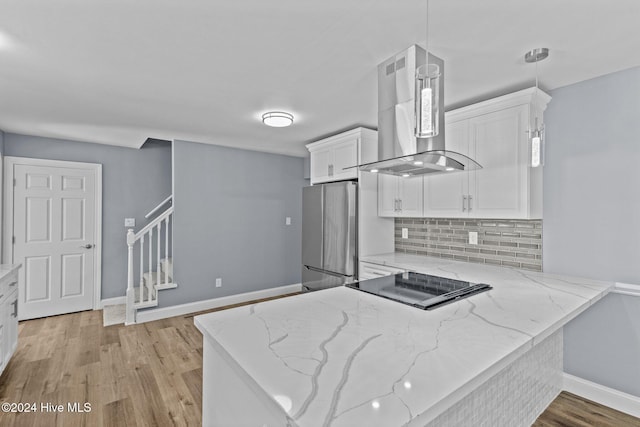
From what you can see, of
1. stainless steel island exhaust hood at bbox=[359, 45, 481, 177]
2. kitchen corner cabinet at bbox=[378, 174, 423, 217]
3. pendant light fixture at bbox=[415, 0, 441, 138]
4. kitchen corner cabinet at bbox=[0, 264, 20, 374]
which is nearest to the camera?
pendant light fixture at bbox=[415, 0, 441, 138]

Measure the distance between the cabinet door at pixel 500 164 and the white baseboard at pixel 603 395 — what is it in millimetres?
1296

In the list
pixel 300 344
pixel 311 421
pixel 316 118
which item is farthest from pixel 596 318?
pixel 316 118

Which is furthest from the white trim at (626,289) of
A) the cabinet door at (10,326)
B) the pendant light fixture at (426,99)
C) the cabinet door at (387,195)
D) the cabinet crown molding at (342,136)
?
the cabinet door at (10,326)

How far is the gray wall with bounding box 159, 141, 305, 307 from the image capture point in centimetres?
416

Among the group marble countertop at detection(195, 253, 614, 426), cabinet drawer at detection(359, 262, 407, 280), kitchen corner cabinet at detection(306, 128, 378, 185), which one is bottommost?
cabinet drawer at detection(359, 262, 407, 280)

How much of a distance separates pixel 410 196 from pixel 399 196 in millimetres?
154

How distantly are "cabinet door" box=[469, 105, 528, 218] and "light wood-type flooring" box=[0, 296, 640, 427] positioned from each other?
146 cm

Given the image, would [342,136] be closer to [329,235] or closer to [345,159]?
[345,159]

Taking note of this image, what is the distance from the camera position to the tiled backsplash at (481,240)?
2.57 m

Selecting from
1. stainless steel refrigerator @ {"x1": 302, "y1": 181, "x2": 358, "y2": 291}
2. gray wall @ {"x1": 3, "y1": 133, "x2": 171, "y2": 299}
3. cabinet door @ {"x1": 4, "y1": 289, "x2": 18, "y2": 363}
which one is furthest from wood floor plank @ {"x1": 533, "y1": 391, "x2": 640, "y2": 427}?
gray wall @ {"x1": 3, "y1": 133, "x2": 171, "y2": 299}

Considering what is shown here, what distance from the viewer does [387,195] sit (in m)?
3.48

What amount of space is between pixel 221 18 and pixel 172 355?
2877 millimetres

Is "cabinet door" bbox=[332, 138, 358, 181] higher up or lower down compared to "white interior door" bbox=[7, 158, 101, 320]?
higher up

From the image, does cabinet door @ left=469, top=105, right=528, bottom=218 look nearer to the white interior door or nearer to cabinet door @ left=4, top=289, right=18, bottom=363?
cabinet door @ left=4, top=289, right=18, bottom=363
